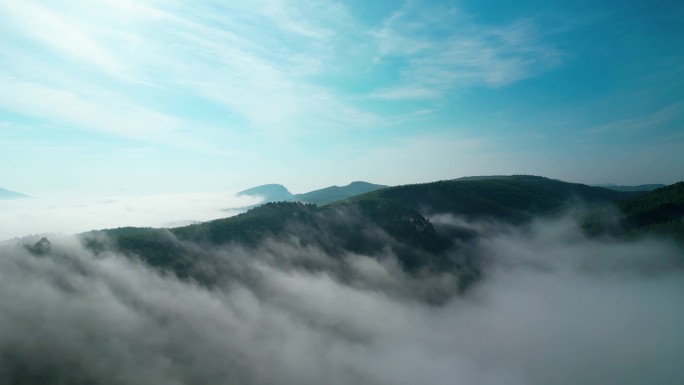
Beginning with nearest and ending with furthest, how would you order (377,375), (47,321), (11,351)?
(11,351), (47,321), (377,375)

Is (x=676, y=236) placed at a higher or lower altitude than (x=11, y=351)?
higher

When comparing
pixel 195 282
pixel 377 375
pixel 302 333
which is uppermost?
pixel 195 282

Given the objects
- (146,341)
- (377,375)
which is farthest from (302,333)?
(146,341)

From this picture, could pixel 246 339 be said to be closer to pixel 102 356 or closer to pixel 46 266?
pixel 102 356

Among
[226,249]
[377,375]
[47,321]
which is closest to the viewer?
[47,321]

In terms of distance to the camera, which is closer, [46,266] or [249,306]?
[46,266]

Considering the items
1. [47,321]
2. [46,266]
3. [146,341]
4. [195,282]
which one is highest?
[46,266]

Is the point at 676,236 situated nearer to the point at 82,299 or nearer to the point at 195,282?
the point at 195,282

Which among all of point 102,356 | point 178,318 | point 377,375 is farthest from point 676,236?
point 102,356

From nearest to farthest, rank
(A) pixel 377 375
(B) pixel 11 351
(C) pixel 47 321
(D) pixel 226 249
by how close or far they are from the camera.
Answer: (B) pixel 11 351 → (C) pixel 47 321 → (D) pixel 226 249 → (A) pixel 377 375
